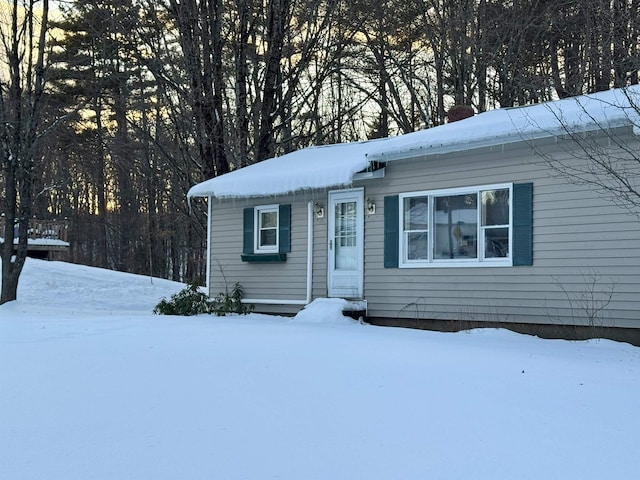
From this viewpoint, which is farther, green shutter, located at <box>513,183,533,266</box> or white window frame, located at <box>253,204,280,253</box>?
white window frame, located at <box>253,204,280,253</box>

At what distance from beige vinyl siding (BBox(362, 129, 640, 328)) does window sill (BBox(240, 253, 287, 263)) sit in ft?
6.63

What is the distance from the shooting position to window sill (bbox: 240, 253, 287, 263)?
11797mm

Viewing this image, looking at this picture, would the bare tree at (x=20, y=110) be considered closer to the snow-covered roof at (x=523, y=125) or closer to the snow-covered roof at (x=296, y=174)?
the snow-covered roof at (x=296, y=174)

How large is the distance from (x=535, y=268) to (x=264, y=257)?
500 centimetres

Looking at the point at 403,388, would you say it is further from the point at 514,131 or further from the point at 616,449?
the point at 514,131

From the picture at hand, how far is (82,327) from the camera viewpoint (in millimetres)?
9133

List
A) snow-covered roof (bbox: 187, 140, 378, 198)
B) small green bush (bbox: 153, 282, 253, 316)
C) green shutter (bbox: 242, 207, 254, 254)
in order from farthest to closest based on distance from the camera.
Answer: green shutter (bbox: 242, 207, 254, 254)
small green bush (bbox: 153, 282, 253, 316)
snow-covered roof (bbox: 187, 140, 378, 198)

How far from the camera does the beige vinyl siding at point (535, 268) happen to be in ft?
26.3

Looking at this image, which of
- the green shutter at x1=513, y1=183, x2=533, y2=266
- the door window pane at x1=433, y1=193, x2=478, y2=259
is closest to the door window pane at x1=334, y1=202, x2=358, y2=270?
the door window pane at x1=433, y1=193, x2=478, y2=259

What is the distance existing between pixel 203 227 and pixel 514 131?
38.0 feet

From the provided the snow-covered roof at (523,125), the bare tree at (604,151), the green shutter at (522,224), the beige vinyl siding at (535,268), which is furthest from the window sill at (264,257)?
the bare tree at (604,151)

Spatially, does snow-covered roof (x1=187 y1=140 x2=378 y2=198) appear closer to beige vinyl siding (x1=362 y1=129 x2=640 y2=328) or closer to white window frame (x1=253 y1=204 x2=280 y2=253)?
white window frame (x1=253 y1=204 x2=280 y2=253)

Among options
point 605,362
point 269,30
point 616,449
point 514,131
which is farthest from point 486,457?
point 269,30

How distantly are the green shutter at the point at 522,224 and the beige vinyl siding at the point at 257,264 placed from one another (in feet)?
12.0
